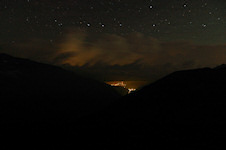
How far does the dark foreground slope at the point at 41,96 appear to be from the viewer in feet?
211

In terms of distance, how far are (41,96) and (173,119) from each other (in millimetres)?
74326

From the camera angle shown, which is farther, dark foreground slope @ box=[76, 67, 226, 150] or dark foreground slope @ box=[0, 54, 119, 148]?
dark foreground slope @ box=[0, 54, 119, 148]

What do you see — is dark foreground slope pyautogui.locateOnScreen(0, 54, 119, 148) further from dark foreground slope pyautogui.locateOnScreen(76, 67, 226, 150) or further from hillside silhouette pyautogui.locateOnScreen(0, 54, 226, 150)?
dark foreground slope pyautogui.locateOnScreen(76, 67, 226, 150)

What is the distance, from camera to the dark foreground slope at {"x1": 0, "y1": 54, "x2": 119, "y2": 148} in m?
64.3

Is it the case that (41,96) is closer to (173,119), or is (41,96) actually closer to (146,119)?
(146,119)

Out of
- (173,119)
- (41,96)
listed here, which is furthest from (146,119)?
(41,96)

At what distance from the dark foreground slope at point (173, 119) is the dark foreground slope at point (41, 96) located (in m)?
28.5

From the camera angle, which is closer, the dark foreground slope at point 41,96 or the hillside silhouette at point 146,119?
the hillside silhouette at point 146,119

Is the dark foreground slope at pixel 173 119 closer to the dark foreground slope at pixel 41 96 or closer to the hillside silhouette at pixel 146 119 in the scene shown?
the hillside silhouette at pixel 146 119

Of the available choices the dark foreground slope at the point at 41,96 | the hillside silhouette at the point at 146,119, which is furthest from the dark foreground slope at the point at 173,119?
the dark foreground slope at the point at 41,96

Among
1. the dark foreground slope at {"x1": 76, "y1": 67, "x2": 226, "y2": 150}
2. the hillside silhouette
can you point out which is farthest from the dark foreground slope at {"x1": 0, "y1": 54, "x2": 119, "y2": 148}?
the dark foreground slope at {"x1": 76, "y1": 67, "x2": 226, "y2": 150}

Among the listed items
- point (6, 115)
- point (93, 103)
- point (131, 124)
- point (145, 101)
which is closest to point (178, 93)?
point (145, 101)

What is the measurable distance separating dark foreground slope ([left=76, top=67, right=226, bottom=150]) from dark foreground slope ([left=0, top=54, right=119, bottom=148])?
28501 mm

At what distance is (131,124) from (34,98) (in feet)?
226
